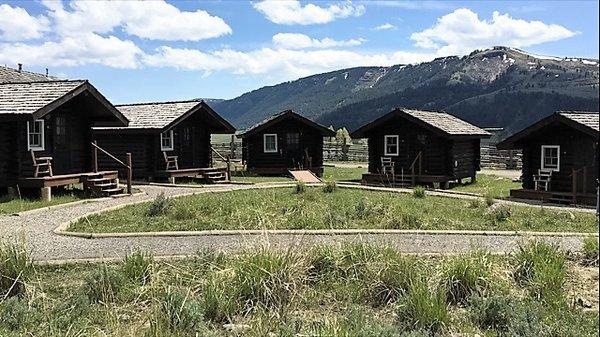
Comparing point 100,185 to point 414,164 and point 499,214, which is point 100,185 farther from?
point 414,164

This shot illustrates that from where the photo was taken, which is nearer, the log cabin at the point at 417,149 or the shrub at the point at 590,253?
the shrub at the point at 590,253

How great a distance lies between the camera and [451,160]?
90.8 feet

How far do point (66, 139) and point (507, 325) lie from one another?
61.9 ft

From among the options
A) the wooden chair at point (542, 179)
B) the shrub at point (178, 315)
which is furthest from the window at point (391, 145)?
the shrub at point (178, 315)

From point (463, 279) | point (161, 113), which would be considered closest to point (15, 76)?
point (161, 113)

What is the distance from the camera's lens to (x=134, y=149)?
27781mm

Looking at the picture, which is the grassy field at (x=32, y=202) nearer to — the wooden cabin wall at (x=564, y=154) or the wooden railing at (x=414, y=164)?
the wooden railing at (x=414, y=164)

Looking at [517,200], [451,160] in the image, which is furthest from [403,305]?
[451,160]

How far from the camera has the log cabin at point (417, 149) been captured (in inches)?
1089

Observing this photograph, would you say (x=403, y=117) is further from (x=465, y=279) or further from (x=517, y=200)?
(x=465, y=279)

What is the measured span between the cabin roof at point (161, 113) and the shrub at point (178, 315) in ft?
64.9

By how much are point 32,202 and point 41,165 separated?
69.0 inches

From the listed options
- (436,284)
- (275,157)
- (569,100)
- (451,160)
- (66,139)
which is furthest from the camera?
Result: (569,100)

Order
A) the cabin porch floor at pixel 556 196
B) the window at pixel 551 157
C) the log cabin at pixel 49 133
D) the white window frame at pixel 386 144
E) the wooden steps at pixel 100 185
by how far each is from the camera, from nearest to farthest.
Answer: the log cabin at pixel 49 133 < the wooden steps at pixel 100 185 < the cabin porch floor at pixel 556 196 < the window at pixel 551 157 < the white window frame at pixel 386 144
